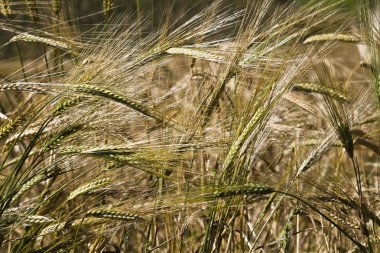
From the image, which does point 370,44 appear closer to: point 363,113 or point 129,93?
point 363,113

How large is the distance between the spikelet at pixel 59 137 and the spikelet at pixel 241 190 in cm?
33

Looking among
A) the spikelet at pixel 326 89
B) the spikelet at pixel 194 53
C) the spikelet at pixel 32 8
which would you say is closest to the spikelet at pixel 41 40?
the spikelet at pixel 32 8

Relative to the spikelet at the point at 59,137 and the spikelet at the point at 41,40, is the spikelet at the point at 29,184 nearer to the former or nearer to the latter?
the spikelet at the point at 59,137

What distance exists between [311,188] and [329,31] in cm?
57

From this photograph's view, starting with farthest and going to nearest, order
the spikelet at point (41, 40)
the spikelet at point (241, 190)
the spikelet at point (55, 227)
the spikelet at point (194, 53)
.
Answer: the spikelet at point (41, 40) < the spikelet at point (194, 53) < the spikelet at point (55, 227) < the spikelet at point (241, 190)

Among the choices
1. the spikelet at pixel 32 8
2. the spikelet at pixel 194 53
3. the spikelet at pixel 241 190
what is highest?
the spikelet at pixel 32 8

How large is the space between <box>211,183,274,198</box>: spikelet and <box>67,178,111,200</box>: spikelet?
0.83 feet

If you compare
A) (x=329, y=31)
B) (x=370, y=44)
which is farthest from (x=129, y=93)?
(x=329, y=31)

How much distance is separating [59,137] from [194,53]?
0.40 metres

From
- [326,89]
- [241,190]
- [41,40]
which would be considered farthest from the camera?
[41,40]

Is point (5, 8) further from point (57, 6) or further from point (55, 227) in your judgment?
point (55, 227)

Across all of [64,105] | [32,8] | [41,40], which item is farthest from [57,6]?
[64,105]

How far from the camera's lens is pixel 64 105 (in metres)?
1.81

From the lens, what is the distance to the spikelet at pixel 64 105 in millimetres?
1802
